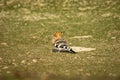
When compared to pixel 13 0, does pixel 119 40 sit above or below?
below

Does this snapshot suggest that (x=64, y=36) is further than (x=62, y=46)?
Yes

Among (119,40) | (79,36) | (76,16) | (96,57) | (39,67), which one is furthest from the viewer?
(76,16)

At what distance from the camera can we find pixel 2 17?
31859 mm

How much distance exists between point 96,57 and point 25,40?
24.1ft

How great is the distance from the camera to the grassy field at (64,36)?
578 inches

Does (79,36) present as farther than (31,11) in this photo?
No

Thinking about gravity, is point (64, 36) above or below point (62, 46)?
below

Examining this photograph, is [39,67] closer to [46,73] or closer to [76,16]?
[46,73]

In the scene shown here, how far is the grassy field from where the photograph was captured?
48.1 ft

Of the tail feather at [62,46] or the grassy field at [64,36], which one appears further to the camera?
the tail feather at [62,46]

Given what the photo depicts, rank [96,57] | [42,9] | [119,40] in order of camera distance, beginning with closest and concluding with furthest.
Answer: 1. [96,57]
2. [119,40]
3. [42,9]

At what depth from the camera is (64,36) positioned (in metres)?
25.6

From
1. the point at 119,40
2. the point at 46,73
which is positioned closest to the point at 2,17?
the point at 119,40

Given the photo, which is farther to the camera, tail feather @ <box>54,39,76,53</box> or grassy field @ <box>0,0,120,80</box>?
tail feather @ <box>54,39,76,53</box>
